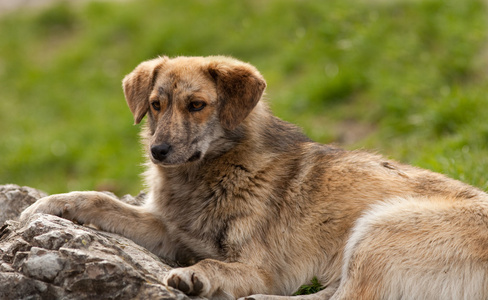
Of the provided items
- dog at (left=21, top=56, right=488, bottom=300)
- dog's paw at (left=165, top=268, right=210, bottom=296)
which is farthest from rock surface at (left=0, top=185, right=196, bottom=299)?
dog at (left=21, top=56, right=488, bottom=300)

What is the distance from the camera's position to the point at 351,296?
13.5 ft

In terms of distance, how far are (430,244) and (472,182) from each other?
2.11 metres

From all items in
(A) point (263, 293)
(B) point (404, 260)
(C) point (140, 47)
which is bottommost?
(A) point (263, 293)

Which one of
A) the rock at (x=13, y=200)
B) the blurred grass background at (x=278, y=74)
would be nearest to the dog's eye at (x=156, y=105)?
the rock at (x=13, y=200)

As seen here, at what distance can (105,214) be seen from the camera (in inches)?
187

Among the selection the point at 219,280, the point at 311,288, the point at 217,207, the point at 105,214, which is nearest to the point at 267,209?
the point at 217,207

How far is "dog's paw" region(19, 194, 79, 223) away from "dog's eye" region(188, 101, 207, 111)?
1.13 meters

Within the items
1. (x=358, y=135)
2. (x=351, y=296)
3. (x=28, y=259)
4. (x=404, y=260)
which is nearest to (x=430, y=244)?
(x=404, y=260)

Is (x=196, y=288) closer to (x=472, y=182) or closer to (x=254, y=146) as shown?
(x=254, y=146)

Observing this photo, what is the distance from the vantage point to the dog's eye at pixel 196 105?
16.0 ft

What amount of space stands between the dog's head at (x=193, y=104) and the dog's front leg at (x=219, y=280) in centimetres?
91

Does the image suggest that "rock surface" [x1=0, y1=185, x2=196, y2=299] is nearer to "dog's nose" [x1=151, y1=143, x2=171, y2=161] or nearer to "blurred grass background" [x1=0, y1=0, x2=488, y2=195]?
"dog's nose" [x1=151, y1=143, x2=171, y2=161]

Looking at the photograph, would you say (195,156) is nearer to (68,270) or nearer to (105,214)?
(105,214)

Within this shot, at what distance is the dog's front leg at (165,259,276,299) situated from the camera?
396 cm
